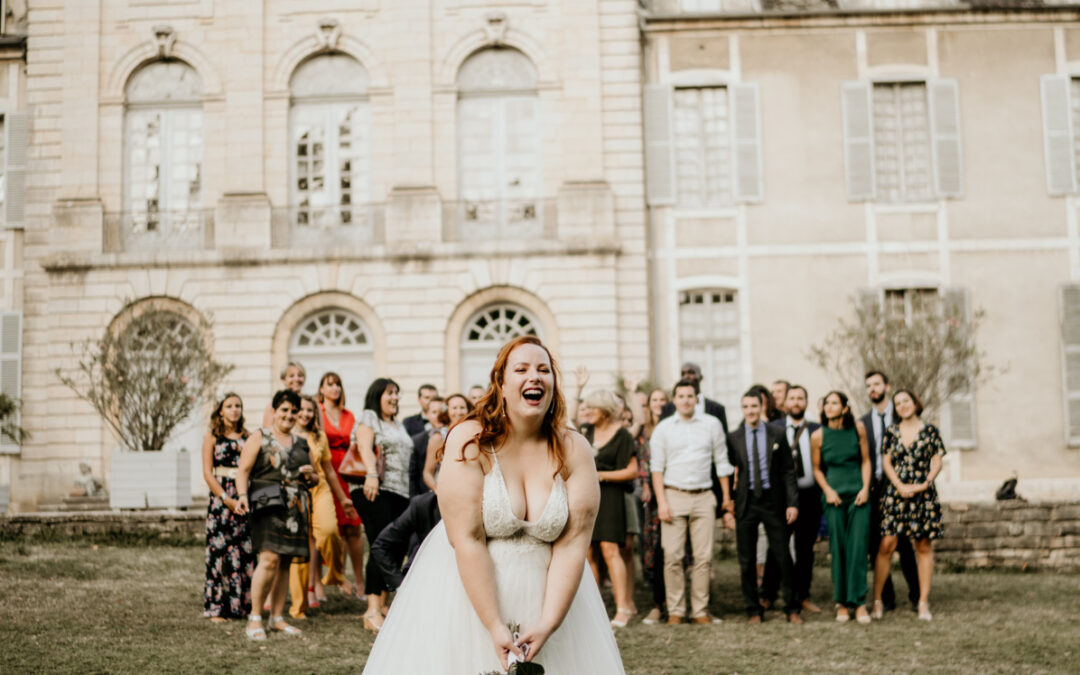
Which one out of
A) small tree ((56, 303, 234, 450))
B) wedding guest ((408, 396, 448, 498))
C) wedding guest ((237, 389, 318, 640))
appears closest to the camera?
wedding guest ((237, 389, 318, 640))

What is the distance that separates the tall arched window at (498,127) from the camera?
20.8 metres

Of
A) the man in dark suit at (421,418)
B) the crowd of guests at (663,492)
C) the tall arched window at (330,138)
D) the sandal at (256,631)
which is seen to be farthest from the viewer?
the tall arched window at (330,138)

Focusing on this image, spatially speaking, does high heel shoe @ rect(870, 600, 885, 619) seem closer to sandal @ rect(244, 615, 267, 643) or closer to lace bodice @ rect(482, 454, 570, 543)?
sandal @ rect(244, 615, 267, 643)

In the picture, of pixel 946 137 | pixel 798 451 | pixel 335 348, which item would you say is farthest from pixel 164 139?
pixel 798 451

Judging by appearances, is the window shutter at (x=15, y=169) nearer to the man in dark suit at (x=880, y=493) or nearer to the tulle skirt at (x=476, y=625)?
the man in dark suit at (x=880, y=493)

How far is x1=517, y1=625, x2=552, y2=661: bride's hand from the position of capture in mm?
3824

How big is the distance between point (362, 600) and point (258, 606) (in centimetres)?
219

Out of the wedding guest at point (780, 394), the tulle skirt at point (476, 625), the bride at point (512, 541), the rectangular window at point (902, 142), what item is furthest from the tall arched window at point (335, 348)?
the bride at point (512, 541)

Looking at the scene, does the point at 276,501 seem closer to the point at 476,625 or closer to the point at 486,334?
the point at 476,625

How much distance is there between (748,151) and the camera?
20.7 meters

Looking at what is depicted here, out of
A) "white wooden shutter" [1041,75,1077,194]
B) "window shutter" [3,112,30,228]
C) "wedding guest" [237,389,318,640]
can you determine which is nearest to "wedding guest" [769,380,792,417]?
"wedding guest" [237,389,318,640]

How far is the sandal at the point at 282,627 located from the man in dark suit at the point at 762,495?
11.3 feet

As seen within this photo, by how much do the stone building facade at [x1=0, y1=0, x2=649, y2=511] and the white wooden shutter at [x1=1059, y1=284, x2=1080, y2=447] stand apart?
6801 millimetres

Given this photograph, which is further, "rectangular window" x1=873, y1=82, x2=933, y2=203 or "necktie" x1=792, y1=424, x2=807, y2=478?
"rectangular window" x1=873, y1=82, x2=933, y2=203
